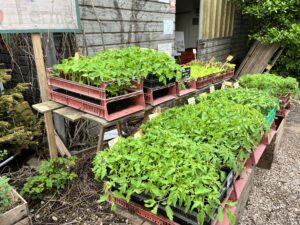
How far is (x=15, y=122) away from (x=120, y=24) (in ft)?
6.17

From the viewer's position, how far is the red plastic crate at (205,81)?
2.94m

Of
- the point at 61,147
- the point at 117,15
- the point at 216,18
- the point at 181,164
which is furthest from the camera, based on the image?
the point at 216,18

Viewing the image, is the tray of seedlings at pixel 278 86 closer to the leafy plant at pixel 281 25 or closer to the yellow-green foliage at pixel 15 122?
the leafy plant at pixel 281 25

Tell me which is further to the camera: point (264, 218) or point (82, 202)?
point (264, 218)

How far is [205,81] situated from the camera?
3.06 m

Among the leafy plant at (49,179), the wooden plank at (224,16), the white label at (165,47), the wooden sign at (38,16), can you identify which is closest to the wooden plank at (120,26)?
the white label at (165,47)

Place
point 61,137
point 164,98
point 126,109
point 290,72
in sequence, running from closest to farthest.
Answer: point 126,109 → point 164,98 → point 61,137 → point 290,72

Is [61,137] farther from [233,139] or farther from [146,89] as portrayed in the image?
[233,139]

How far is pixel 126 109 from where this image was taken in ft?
6.62

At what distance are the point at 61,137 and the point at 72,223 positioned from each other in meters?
1.14

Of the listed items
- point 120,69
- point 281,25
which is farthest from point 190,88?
point 281,25

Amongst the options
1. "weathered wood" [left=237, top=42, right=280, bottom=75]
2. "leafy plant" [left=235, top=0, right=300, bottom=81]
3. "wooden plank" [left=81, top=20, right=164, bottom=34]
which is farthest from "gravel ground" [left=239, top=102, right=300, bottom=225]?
"weathered wood" [left=237, top=42, right=280, bottom=75]

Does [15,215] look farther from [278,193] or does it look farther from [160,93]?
[278,193]

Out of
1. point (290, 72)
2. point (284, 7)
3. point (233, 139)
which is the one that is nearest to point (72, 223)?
point (233, 139)
